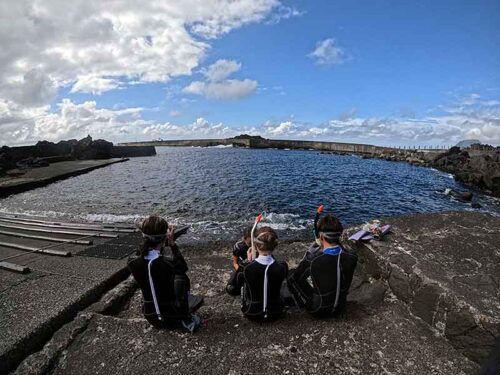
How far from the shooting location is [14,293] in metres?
5.41

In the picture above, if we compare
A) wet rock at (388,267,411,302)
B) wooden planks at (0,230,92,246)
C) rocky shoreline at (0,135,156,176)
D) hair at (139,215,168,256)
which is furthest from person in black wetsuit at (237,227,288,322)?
rocky shoreline at (0,135,156,176)

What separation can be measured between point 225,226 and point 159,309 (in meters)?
10.1

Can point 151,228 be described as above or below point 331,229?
above

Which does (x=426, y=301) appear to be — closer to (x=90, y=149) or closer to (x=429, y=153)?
(x=90, y=149)

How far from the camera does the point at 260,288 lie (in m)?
4.11

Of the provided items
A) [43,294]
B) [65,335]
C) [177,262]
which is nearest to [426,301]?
[177,262]

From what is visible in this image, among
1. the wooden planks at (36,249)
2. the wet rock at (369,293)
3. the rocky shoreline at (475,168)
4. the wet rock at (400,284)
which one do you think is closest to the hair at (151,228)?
the wet rock at (369,293)

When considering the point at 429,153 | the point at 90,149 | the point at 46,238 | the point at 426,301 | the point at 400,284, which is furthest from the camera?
the point at 429,153

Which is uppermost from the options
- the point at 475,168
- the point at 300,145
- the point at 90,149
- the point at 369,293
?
the point at 300,145

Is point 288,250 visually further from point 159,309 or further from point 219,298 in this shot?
point 159,309

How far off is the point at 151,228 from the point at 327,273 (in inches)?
95.6

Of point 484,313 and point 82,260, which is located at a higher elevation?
point 484,313

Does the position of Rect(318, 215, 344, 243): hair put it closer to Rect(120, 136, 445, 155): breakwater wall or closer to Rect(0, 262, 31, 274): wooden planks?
Rect(0, 262, 31, 274): wooden planks

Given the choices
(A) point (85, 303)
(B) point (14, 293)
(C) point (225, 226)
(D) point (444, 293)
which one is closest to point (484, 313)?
(D) point (444, 293)
